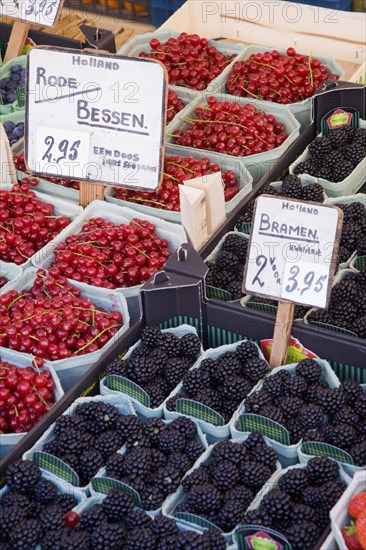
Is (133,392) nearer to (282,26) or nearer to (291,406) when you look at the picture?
(291,406)

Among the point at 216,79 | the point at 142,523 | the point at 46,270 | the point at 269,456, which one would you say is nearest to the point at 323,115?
the point at 216,79

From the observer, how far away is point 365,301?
2.44 meters

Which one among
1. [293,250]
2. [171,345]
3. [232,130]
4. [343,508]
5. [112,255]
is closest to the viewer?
[343,508]

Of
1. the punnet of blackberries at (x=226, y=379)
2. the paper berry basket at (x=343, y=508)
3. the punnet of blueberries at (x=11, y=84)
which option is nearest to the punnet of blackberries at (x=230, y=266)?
the punnet of blackberries at (x=226, y=379)

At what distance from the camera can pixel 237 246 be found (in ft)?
8.86

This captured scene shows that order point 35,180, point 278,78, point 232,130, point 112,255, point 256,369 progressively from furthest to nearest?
point 278,78 < point 232,130 < point 35,180 < point 112,255 < point 256,369

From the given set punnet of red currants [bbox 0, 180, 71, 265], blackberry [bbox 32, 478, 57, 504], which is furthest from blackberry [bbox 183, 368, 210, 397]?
punnet of red currants [bbox 0, 180, 71, 265]

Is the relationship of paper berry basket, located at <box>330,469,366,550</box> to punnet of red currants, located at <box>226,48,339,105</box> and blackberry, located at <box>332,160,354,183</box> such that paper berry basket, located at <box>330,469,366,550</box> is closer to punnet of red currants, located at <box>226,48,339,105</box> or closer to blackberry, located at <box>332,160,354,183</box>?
blackberry, located at <box>332,160,354,183</box>

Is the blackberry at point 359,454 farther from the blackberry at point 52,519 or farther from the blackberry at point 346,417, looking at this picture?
the blackberry at point 52,519

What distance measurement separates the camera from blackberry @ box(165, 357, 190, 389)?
229 cm

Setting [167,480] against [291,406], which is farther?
[291,406]

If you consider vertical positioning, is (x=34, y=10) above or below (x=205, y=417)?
above

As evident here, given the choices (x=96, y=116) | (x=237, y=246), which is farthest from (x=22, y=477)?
(x=96, y=116)

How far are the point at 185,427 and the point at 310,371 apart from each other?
1.18ft
